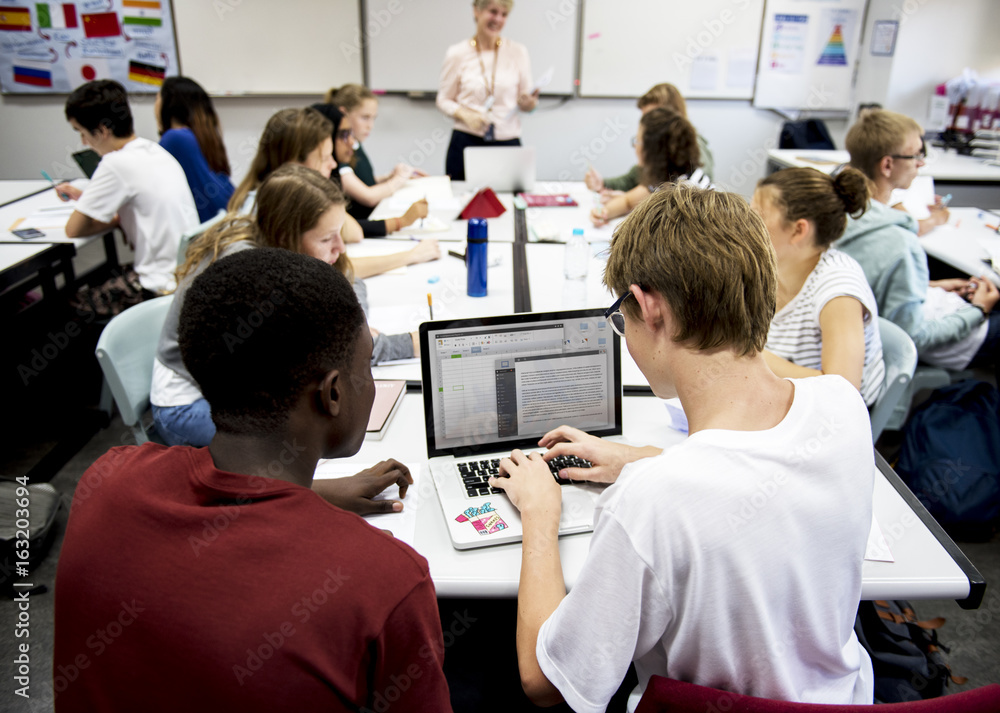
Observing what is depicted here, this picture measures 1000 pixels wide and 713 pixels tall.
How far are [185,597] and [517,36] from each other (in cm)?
508

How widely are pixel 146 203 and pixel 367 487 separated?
225cm

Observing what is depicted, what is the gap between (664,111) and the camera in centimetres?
298

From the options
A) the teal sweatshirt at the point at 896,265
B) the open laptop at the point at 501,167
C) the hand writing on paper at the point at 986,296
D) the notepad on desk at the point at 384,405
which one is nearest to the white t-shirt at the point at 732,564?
the notepad on desk at the point at 384,405

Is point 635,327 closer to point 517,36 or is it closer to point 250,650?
point 250,650

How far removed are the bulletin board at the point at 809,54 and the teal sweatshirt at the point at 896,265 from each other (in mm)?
3334

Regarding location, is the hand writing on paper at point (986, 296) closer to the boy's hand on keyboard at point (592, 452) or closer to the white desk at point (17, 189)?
the boy's hand on keyboard at point (592, 452)

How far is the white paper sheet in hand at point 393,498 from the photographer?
4.07ft

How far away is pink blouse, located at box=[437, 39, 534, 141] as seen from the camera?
4141 millimetres

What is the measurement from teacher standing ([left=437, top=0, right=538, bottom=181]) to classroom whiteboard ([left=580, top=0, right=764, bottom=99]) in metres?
1.07

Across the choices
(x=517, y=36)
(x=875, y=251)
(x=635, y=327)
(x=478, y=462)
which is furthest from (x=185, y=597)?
(x=517, y=36)

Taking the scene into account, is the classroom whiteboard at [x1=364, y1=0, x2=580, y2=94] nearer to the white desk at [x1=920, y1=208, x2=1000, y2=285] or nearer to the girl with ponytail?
the white desk at [x1=920, y1=208, x2=1000, y2=285]

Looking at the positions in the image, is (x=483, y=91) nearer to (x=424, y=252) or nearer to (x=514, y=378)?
(x=424, y=252)

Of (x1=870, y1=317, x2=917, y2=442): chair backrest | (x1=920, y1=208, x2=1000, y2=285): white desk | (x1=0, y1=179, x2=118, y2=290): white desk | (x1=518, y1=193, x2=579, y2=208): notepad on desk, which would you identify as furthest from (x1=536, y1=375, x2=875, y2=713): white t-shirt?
(x1=0, y1=179, x2=118, y2=290): white desk

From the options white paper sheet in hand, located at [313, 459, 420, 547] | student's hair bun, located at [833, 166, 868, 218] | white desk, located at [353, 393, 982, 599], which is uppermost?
student's hair bun, located at [833, 166, 868, 218]
